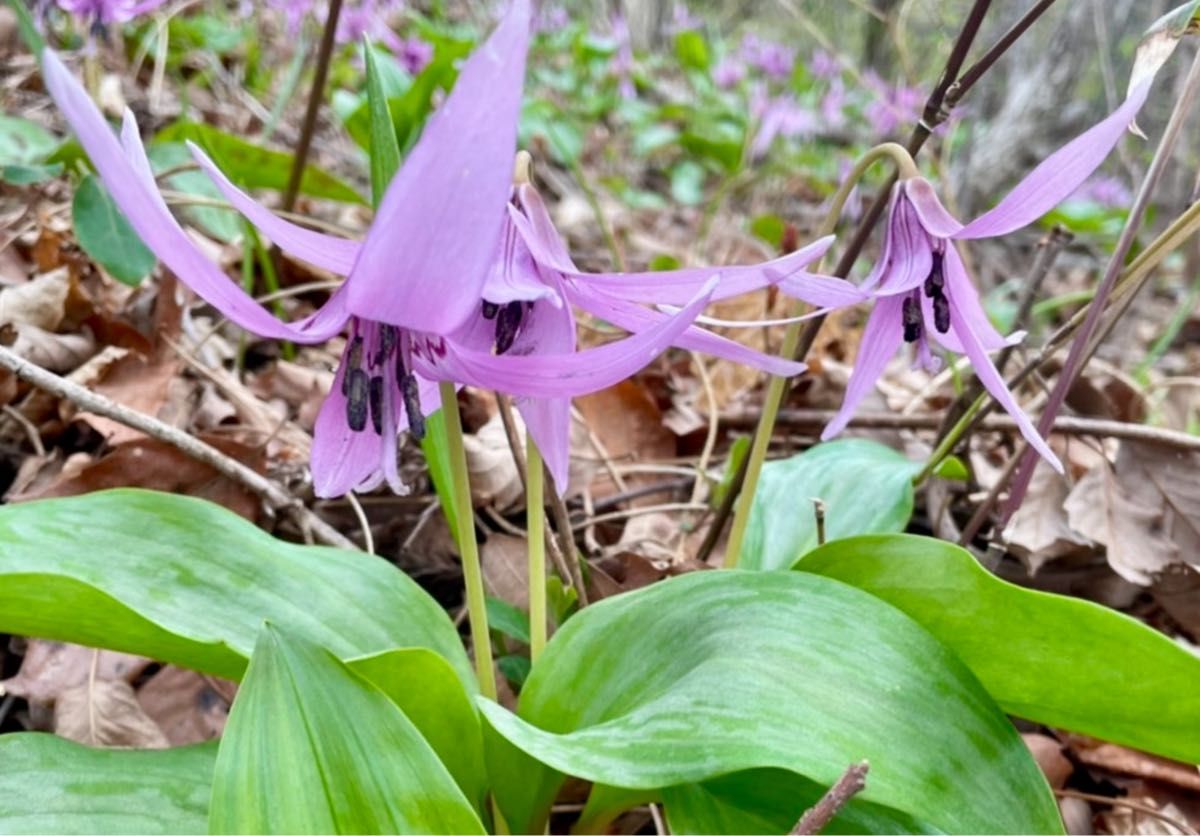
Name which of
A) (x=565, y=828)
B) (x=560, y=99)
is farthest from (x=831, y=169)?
(x=565, y=828)

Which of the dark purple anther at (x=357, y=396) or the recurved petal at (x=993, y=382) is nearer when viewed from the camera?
the dark purple anther at (x=357, y=396)

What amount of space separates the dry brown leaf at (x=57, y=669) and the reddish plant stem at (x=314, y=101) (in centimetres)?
112

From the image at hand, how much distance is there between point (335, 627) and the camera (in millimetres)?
980

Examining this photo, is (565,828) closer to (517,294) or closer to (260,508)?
(260,508)

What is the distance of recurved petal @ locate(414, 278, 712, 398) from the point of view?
71 cm

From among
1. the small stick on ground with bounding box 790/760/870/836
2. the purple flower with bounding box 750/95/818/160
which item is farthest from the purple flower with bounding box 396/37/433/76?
the small stick on ground with bounding box 790/760/870/836

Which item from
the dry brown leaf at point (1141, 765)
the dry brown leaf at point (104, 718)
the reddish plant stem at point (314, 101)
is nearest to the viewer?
the dry brown leaf at point (104, 718)

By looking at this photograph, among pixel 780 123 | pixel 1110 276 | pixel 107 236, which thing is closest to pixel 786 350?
pixel 1110 276

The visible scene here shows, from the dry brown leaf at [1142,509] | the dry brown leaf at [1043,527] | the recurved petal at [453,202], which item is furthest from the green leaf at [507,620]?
the dry brown leaf at [1142,509]

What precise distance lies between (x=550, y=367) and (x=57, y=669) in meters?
0.86

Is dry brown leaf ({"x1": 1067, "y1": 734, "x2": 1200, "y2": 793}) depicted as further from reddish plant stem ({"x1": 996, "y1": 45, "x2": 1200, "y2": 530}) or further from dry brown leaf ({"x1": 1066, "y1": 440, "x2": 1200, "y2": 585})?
reddish plant stem ({"x1": 996, "y1": 45, "x2": 1200, "y2": 530})

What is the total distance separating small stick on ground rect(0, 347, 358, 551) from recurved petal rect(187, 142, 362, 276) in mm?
435

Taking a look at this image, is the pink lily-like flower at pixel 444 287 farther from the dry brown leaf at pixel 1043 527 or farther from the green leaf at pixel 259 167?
the green leaf at pixel 259 167

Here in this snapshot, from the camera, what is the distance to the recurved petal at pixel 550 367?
71cm
